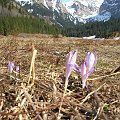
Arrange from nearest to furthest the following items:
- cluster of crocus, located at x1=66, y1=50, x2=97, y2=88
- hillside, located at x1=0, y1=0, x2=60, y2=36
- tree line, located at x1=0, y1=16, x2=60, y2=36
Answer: cluster of crocus, located at x1=66, y1=50, x2=97, y2=88
tree line, located at x1=0, y1=16, x2=60, y2=36
hillside, located at x1=0, y1=0, x2=60, y2=36

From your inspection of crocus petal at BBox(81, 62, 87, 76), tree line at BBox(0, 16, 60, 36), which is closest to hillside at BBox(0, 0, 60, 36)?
tree line at BBox(0, 16, 60, 36)

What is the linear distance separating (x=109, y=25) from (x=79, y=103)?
575 feet

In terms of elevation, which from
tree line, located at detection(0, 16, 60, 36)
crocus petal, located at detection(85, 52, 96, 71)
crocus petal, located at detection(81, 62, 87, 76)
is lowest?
tree line, located at detection(0, 16, 60, 36)

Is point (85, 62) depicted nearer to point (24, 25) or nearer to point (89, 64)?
point (89, 64)

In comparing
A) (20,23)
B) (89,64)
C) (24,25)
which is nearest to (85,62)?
(89,64)

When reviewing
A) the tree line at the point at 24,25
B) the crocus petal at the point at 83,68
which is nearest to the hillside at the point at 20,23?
the tree line at the point at 24,25

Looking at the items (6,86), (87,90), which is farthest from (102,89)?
(6,86)

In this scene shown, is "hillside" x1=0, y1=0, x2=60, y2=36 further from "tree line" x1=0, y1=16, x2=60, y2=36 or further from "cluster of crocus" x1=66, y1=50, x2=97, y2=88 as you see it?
"cluster of crocus" x1=66, y1=50, x2=97, y2=88

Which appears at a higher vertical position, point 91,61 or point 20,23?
point 91,61

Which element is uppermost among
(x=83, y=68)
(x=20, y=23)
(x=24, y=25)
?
(x=83, y=68)

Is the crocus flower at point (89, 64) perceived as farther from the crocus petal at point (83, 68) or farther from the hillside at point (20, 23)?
the hillside at point (20, 23)

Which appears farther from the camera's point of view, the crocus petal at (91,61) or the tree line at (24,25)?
the tree line at (24,25)

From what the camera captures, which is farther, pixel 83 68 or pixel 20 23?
pixel 20 23

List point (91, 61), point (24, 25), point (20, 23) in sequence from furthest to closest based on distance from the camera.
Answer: point (24, 25) < point (20, 23) < point (91, 61)
